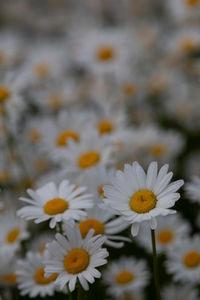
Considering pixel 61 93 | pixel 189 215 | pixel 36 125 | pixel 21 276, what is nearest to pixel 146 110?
pixel 61 93

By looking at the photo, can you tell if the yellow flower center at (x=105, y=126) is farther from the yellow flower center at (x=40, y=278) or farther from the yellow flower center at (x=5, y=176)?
the yellow flower center at (x=40, y=278)

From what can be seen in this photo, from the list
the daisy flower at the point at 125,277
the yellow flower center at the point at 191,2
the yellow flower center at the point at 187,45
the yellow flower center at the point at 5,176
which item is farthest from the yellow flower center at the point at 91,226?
the yellow flower center at the point at 191,2

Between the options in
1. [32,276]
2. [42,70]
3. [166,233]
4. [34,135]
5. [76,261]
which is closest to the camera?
[76,261]

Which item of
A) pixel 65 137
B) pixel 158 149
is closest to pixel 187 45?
pixel 158 149

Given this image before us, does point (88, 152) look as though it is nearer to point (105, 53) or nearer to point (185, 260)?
point (185, 260)

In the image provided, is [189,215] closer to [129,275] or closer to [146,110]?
[129,275]
